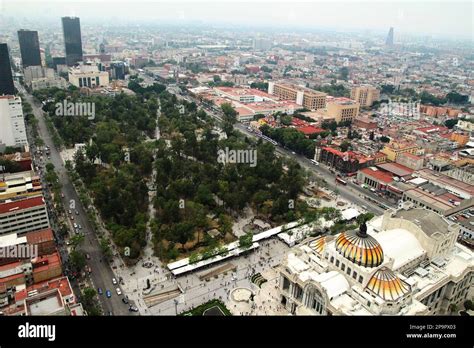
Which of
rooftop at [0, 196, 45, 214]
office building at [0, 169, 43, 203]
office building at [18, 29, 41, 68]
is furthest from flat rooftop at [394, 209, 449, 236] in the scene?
office building at [18, 29, 41, 68]

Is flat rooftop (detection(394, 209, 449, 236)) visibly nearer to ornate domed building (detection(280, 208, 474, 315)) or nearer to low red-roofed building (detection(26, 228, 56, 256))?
ornate domed building (detection(280, 208, 474, 315))

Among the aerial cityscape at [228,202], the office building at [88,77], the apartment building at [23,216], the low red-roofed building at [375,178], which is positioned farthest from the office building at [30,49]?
the low red-roofed building at [375,178]

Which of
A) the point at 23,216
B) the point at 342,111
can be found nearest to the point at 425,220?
the point at 23,216

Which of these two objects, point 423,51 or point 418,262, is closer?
point 418,262

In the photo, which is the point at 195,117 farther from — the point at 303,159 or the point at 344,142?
the point at 344,142

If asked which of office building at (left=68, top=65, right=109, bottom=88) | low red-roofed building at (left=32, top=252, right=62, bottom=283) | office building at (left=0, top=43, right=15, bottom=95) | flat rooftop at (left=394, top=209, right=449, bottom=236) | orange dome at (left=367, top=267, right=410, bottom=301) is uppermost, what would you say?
office building at (left=0, top=43, right=15, bottom=95)

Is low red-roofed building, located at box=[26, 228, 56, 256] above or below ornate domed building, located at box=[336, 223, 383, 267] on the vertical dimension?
below
